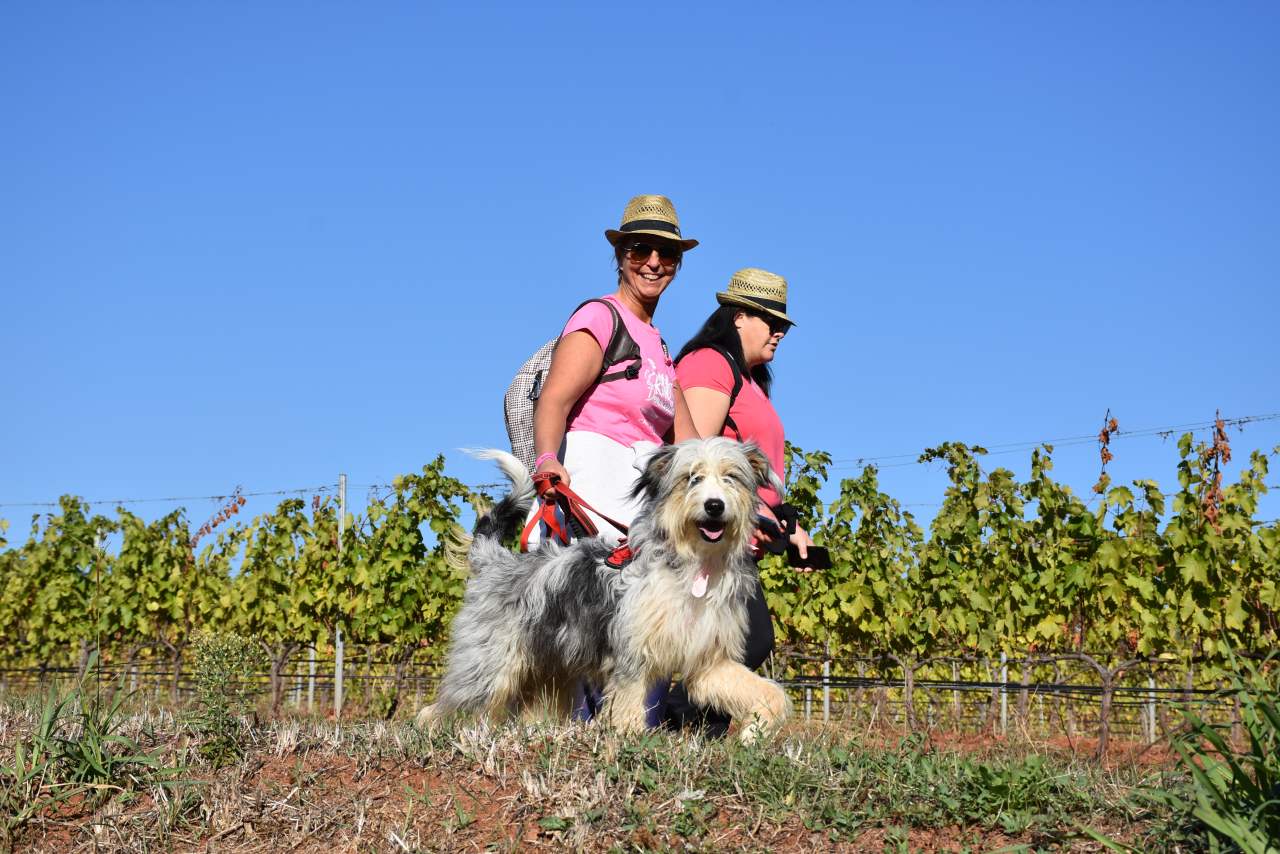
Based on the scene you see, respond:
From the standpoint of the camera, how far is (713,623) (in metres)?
5.39

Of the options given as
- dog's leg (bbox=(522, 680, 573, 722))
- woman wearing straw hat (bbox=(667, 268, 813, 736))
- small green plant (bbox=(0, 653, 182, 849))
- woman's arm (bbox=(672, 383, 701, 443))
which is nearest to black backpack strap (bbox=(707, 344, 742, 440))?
woman wearing straw hat (bbox=(667, 268, 813, 736))

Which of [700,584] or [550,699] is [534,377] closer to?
[700,584]

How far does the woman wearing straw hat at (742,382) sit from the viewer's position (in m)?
5.92

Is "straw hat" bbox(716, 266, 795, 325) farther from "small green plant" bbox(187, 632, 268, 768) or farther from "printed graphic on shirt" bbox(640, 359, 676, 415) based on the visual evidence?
"small green plant" bbox(187, 632, 268, 768)

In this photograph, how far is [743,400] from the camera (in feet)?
20.3

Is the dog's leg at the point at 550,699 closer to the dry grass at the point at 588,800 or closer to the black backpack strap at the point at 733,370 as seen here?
the dry grass at the point at 588,800

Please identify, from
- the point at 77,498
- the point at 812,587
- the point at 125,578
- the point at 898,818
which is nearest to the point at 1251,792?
the point at 898,818

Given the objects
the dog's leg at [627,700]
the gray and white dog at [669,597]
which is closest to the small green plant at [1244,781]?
the gray and white dog at [669,597]

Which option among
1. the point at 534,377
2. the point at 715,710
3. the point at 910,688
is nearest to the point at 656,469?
the point at 534,377

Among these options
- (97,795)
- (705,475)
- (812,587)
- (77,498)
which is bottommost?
(97,795)

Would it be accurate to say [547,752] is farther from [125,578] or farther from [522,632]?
[125,578]

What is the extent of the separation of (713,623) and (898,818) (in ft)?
5.57

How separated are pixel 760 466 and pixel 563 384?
1016 millimetres

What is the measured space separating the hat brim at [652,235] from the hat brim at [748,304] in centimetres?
47
